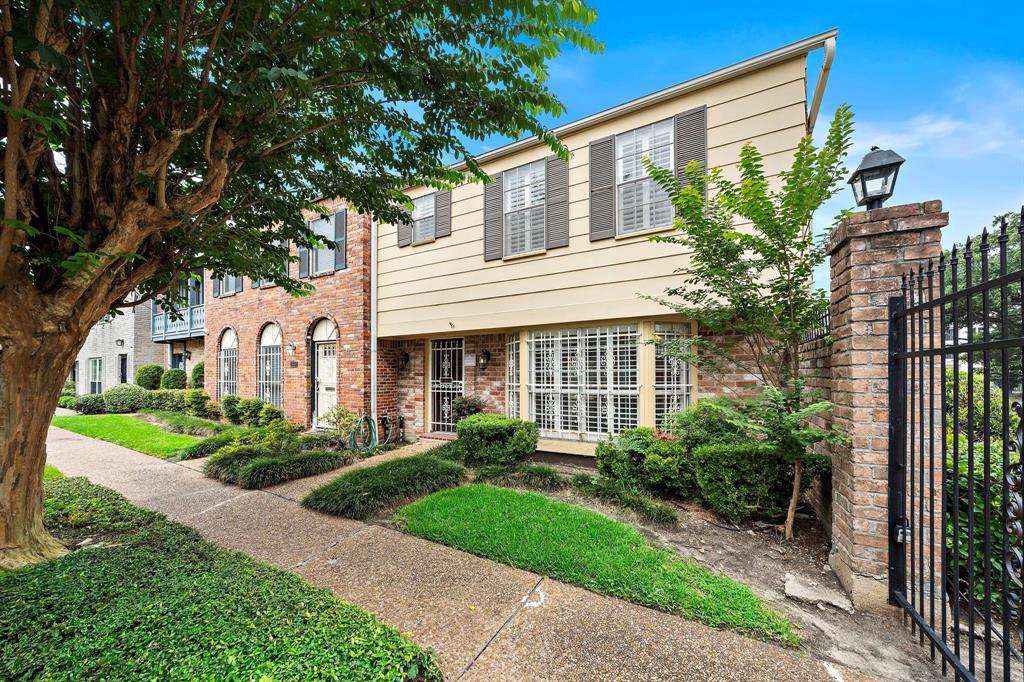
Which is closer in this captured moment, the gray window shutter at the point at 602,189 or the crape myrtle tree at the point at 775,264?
the crape myrtle tree at the point at 775,264

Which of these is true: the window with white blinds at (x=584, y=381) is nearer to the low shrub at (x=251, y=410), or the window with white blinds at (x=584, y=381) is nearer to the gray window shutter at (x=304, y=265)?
the gray window shutter at (x=304, y=265)

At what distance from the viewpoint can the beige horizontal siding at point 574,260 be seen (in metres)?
4.94

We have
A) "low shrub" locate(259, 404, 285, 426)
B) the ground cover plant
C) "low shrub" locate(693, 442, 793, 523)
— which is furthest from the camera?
"low shrub" locate(259, 404, 285, 426)

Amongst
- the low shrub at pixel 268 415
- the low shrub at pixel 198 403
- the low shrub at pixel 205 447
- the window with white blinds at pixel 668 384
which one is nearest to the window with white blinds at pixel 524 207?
the window with white blinds at pixel 668 384

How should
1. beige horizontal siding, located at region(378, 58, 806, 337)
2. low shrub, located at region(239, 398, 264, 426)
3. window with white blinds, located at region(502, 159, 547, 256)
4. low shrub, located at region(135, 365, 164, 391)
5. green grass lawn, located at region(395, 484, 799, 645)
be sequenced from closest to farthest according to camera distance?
green grass lawn, located at region(395, 484, 799, 645) → beige horizontal siding, located at region(378, 58, 806, 337) → window with white blinds, located at region(502, 159, 547, 256) → low shrub, located at region(239, 398, 264, 426) → low shrub, located at region(135, 365, 164, 391)

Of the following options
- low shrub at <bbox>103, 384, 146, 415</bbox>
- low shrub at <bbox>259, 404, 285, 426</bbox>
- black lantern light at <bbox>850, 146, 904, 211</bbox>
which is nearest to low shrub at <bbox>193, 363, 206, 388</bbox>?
low shrub at <bbox>103, 384, 146, 415</bbox>

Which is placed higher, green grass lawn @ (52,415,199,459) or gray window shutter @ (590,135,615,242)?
gray window shutter @ (590,135,615,242)

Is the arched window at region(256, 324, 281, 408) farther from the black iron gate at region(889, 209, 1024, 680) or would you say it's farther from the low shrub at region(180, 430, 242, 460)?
the black iron gate at region(889, 209, 1024, 680)

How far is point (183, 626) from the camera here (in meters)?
2.14

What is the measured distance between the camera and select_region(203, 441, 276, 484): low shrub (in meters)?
5.79

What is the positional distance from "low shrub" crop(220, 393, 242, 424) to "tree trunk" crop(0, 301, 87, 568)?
7.73 metres

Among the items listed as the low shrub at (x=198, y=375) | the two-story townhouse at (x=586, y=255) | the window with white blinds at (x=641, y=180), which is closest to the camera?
the two-story townhouse at (x=586, y=255)

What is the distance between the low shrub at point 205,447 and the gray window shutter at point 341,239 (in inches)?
154

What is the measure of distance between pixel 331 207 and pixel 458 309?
4349mm
